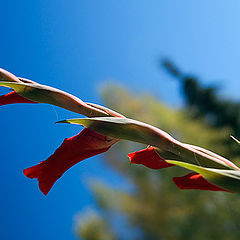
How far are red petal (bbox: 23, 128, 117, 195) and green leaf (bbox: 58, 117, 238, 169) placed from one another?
1cm

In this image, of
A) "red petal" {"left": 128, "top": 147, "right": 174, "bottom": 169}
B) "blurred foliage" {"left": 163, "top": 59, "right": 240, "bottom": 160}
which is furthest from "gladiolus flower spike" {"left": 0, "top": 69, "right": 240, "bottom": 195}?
"blurred foliage" {"left": 163, "top": 59, "right": 240, "bottom": 160}

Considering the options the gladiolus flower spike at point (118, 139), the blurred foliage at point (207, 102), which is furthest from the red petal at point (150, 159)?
the blurred foliage at point (207, 102)

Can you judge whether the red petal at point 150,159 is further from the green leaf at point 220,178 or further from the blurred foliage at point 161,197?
the blurred foliage at point 161,197

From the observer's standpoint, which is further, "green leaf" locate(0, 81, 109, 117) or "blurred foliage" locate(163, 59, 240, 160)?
"blurred foliage" locate(163, 59, 240, 160)

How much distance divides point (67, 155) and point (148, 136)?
3 cm

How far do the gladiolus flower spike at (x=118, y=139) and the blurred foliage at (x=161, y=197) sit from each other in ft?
12.7

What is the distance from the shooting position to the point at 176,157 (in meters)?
0.12

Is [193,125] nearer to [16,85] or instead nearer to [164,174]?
[164,174]

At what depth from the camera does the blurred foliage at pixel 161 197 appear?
4.04 meters

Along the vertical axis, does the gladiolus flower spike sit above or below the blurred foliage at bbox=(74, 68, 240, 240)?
below

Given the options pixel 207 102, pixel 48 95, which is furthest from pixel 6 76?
pixel 207 102

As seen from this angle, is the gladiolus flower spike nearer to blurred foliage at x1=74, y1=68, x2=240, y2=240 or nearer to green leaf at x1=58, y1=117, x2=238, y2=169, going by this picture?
green leaf at x1=58, y1=117, x2=238, y2=169

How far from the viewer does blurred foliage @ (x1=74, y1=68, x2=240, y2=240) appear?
13.3ft

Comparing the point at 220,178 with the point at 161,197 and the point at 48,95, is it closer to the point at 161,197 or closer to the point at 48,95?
the point at 48,95
